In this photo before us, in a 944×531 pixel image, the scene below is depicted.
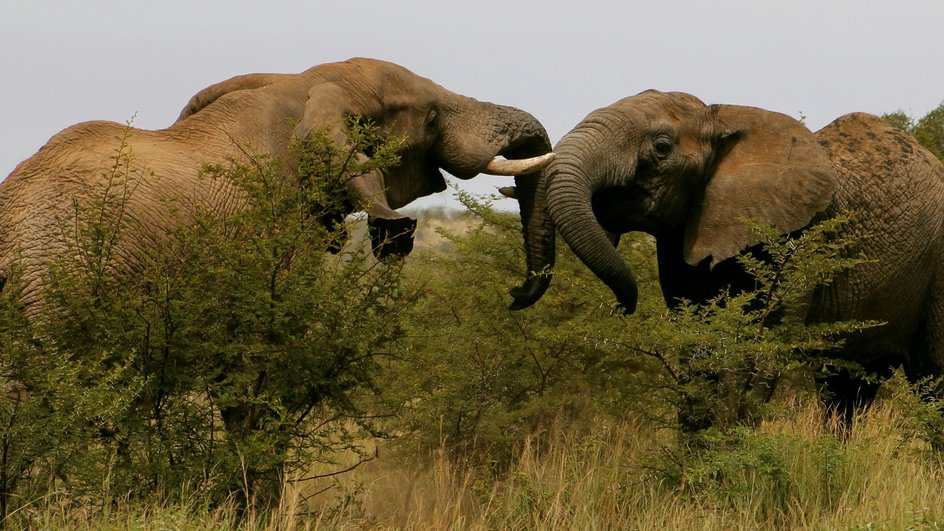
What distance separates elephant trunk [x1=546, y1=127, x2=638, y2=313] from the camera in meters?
7.40

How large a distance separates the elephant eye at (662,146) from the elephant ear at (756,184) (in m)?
0.40

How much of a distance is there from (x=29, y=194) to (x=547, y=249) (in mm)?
3118

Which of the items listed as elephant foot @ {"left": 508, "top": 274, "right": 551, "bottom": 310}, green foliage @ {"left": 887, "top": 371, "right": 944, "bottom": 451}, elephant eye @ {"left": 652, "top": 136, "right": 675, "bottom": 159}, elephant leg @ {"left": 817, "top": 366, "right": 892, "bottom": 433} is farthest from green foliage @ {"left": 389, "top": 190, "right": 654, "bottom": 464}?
green foliage @ {"left": 887, "top": 371, "right": 944, "bottom": 451}

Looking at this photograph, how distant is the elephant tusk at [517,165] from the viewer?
807 centimetres

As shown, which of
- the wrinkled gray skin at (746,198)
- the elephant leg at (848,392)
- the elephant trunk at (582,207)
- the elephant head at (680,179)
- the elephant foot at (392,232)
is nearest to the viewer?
the elephant foot at (392,232)

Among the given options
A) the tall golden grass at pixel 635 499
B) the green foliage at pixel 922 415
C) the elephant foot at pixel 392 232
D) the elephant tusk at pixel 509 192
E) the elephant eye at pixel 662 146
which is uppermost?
the elephant eye at pixel 662 146

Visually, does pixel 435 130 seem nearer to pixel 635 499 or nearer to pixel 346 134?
pixel 346 134

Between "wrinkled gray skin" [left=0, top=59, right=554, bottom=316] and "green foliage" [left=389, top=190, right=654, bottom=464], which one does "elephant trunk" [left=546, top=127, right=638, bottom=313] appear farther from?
"wrinkled gray skin" [left=0, top=59, right=554, bottom=316]

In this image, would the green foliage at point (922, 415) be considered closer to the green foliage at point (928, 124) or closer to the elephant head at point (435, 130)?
the elephant head at point (435, 130)

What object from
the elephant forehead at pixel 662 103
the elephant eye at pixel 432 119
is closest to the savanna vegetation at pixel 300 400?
the elephant forehead at pixel 662 103

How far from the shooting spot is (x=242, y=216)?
6363mm

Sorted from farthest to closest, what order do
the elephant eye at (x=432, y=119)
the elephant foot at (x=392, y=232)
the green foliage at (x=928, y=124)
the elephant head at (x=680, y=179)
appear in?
the green foliage at (x=928, y=124), the elephant eye at (x=432, y=119), the elephant head at (x=680, y=179), the elephant foot at (x=392, y=232)

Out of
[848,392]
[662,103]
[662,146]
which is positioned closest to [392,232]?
[662,146]

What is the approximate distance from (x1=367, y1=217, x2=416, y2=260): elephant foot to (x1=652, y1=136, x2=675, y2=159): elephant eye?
142cm
